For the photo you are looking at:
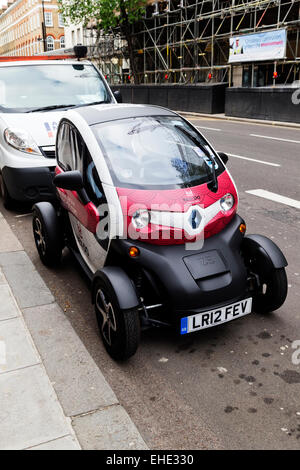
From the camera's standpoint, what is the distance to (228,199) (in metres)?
3.77

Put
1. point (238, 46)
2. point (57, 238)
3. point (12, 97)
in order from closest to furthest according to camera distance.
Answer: point (57, 238)
point (12, 97)
point (238, 46)

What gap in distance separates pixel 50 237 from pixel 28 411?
2.17 metres

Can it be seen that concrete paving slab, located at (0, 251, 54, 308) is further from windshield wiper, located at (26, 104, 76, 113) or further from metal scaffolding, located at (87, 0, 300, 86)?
metal scaffolding, located at (87, 0, 300, 86)

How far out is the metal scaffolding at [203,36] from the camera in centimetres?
2405

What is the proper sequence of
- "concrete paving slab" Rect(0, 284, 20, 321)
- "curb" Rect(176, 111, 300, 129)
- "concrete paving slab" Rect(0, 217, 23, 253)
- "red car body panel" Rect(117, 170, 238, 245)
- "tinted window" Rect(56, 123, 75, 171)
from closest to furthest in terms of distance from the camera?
"red car body panel" Rect(117, 170, 238, 245)
"concrete paving slab" Rect(0, 284, 20, 321)
"tinted window" Rect(56, 123, 75, 171)
"concrete paving slab" Rect(0, 217, 23, 253)
"curb" Rect(176, 111, 300, 129)

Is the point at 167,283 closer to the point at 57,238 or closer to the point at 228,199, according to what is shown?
the point at 228,199

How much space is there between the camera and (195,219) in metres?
3.47

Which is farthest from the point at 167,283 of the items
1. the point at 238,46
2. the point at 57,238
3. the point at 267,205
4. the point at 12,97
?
the point at 238,46

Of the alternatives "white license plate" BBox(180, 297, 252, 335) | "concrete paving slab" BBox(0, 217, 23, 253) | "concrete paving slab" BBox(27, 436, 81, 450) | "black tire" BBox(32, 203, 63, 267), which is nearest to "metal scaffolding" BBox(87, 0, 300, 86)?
"concrete paving slab" BBox(0, 217, 23, 253)

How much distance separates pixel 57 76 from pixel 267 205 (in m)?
3.83

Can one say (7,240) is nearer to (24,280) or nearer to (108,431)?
(24,280)

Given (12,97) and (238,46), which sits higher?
(238,46)

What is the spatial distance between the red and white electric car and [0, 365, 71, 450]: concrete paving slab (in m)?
0.57

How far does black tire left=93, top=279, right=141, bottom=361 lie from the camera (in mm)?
3131
